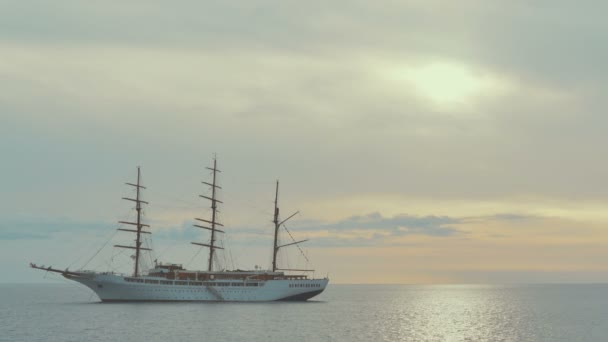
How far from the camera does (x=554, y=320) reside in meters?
102

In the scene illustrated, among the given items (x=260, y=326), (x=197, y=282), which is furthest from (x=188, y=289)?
(x=260, y=326)

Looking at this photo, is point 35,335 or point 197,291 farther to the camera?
point 197,291

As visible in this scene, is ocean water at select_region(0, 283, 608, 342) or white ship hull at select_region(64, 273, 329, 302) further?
white ship hull at select_region(64, 273, 329, 302)

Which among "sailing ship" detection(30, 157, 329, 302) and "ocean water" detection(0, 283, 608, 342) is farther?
"sailing ship" detection(30, 157, 329, 302)

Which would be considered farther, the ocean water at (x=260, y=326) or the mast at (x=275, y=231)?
the mast at (x=275, y=231)

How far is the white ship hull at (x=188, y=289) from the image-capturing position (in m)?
105

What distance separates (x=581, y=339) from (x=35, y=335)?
5173 cm

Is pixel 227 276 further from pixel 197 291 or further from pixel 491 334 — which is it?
pixel 491 334

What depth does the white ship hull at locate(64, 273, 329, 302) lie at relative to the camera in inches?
4124

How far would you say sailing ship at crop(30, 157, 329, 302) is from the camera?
104875 millimetres

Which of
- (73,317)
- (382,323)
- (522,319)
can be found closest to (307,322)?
(382,323)

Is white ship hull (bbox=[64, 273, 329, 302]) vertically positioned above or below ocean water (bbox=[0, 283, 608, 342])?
above

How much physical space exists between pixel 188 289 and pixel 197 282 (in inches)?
63.2

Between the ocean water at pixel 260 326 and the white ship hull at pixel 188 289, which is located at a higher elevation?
the white ship hull at pixel 188 289
